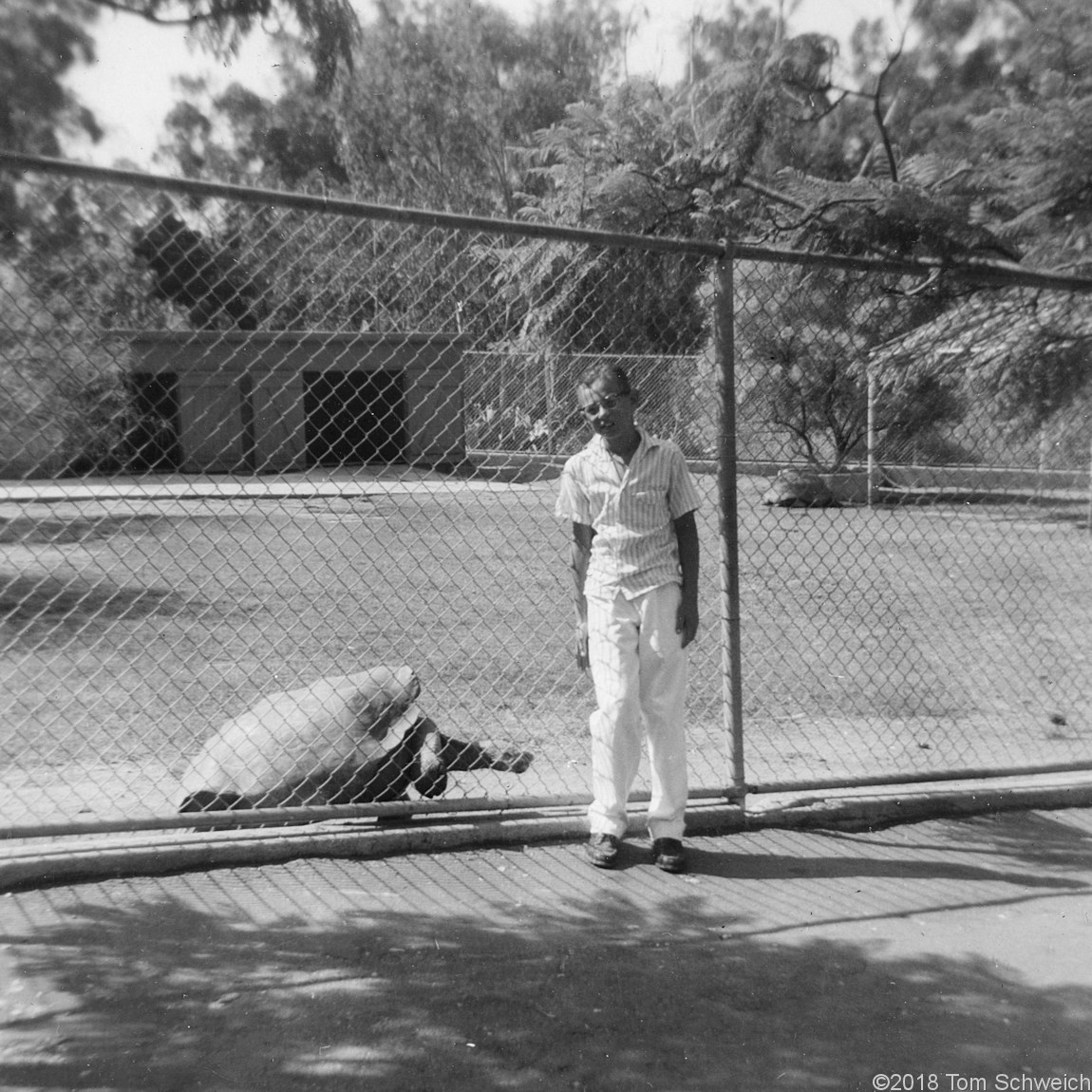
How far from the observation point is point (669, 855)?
405cm

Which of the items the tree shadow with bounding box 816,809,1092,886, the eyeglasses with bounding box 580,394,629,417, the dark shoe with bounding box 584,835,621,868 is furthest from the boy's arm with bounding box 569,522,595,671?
the tree shadow with bounding box 816,809,1092,886

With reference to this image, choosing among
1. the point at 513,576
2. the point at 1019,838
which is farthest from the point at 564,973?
the point at 513,576

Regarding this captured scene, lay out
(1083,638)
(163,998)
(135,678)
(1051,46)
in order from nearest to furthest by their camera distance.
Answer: (163,998) < (1051,46) < (135,678) < (1083,638)

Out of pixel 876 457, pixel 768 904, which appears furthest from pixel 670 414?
pixel 768 904

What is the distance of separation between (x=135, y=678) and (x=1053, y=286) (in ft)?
17.8

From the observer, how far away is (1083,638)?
27.2 feet

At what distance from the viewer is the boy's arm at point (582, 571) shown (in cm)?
426

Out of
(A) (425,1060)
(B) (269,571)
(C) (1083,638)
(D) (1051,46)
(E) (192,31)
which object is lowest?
(A) (425,1060)

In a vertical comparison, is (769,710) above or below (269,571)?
below

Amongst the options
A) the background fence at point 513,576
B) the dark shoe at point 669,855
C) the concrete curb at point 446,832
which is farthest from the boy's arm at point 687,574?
the concrete curb at point 446,832

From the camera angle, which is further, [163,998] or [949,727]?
[949,727]

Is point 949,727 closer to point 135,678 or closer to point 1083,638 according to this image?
point 1083,638

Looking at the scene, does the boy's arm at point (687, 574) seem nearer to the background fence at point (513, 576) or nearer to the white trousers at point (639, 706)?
the white trousers at point (639, 706)

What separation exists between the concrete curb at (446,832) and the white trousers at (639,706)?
319 mm
